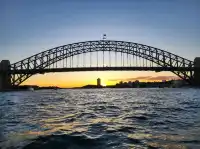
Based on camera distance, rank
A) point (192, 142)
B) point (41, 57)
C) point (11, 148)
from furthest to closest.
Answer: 1. point (41, 57)
2. point (192, 142)
3. point (11, 148)

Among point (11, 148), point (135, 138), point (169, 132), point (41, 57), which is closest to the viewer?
point (11, 148)

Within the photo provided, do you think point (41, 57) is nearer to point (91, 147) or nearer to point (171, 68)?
point (171, 68)

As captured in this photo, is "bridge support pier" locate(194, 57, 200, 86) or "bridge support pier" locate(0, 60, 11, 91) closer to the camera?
"bridge support pier" locate(0, 60, 11, 91)

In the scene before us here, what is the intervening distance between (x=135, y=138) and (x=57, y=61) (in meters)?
→ 77.3

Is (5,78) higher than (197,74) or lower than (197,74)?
lower

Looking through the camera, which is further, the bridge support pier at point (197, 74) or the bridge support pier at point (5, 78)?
the bridge support pier at point (197, 74)

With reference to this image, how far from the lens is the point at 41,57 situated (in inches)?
3479

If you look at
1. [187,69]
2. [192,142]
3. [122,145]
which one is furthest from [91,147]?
[187,69]

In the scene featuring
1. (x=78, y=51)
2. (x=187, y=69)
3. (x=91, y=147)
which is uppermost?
(x=78, y=51)

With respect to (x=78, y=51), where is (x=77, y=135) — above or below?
below

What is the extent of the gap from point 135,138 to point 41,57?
83467 millimetres

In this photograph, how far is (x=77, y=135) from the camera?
307 inches

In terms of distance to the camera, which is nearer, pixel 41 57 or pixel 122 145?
pixel 122 145

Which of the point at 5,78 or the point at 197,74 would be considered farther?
the point at 197,74
